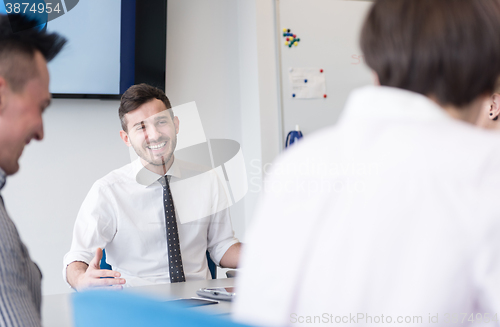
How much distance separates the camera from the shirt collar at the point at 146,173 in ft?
6.42

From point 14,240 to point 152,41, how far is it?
2.08 meters

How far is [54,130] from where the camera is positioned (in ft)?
8.49

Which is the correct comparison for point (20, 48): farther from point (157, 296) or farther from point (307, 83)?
point (307, 83)

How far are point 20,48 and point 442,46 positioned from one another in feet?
2.49

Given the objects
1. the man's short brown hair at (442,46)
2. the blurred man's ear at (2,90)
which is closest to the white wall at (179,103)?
the blurred man's ear at (2,90)

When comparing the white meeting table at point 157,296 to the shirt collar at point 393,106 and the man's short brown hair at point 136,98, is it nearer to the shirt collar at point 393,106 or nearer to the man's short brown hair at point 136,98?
the shirt collar at point 393,106

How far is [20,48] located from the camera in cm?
88

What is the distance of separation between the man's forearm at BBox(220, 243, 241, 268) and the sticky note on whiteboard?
1.22 metres

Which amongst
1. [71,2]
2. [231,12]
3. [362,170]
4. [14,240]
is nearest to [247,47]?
[231,12]

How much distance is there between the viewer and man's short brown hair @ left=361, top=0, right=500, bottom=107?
0.58 m

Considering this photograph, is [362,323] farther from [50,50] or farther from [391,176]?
[50,50]

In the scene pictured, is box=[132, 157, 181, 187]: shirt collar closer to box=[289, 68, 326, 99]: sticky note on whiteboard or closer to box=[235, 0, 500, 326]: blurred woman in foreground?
box=[289, 68, 326, 99]: sticky note on whiteboard

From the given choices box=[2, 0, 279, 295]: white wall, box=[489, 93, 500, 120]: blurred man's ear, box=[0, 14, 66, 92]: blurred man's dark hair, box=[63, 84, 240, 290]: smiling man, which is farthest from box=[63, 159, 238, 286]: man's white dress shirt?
box=[489, 93, 500, 120]: blurred man's ear

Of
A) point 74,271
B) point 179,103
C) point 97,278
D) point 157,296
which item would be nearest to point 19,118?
point 157,296
